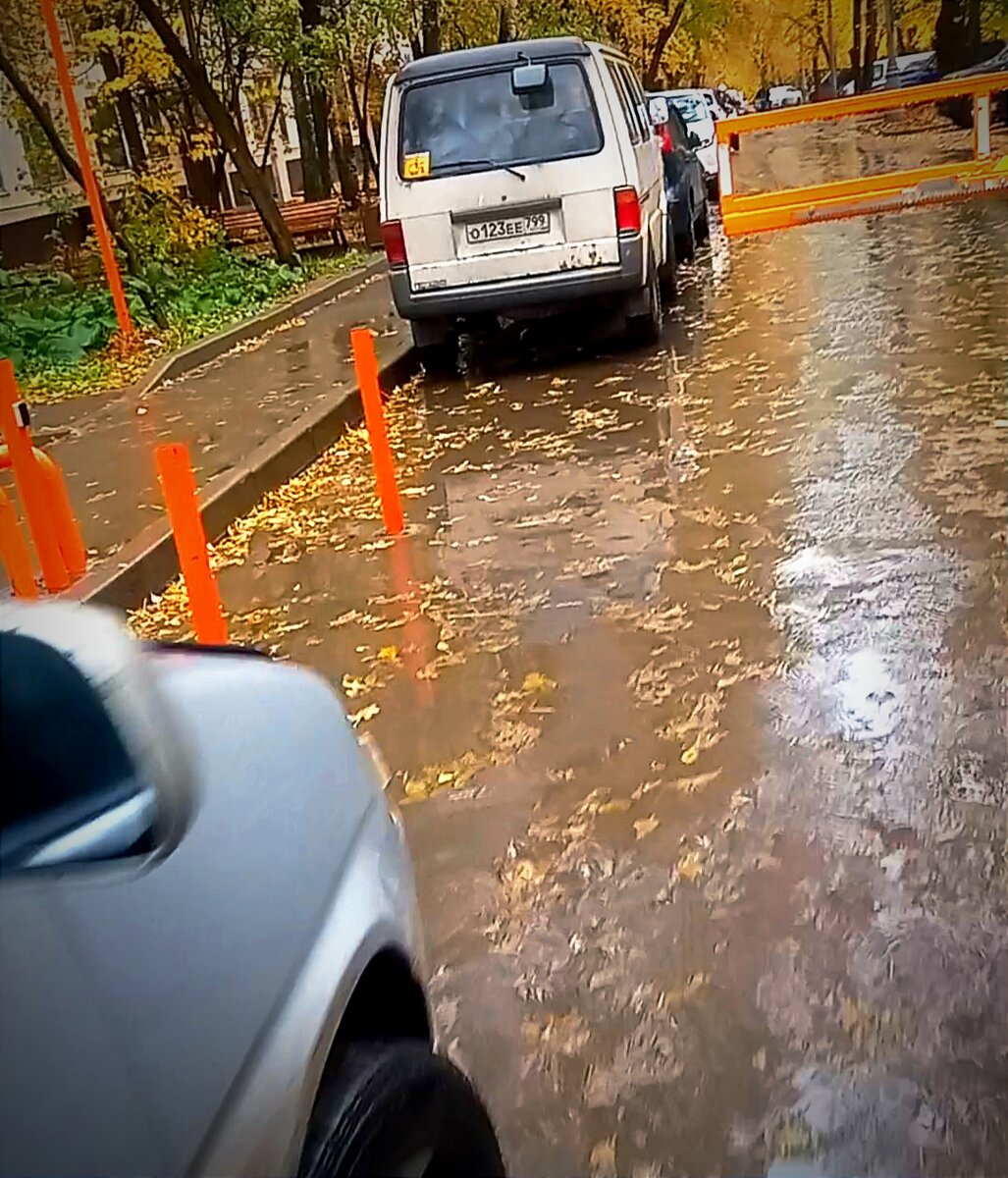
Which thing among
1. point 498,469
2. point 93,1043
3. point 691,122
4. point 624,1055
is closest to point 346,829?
point 93,1043

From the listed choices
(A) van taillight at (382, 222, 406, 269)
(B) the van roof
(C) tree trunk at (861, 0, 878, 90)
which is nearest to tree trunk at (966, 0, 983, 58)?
(C) tree trunk at (861, 0, 878, 90)

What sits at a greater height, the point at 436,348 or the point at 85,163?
the point at 85,163

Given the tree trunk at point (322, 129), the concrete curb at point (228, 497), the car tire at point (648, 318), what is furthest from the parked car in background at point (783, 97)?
the concrete curb at point (228, 497)

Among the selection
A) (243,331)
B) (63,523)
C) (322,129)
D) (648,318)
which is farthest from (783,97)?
(63,523)

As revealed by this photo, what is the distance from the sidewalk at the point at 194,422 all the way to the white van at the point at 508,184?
4.07 feet

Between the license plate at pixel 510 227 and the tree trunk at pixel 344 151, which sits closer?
the license plate at pixel 510 227

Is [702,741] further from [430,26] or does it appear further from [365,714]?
[430,26]

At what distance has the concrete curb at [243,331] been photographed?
12422 millimetres

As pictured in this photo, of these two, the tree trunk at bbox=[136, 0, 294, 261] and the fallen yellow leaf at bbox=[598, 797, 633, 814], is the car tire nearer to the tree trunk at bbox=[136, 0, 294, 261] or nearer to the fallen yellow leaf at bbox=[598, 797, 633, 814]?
the fallen yellow leaf at bbox=[598, 797, 633, 814]

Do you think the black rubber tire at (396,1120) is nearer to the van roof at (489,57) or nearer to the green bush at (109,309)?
the van roof at (489,57)

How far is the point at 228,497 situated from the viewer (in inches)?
306

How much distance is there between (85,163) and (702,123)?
13186 millimetres

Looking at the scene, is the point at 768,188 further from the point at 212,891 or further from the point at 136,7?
the point at 212,891

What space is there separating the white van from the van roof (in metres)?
0.01
